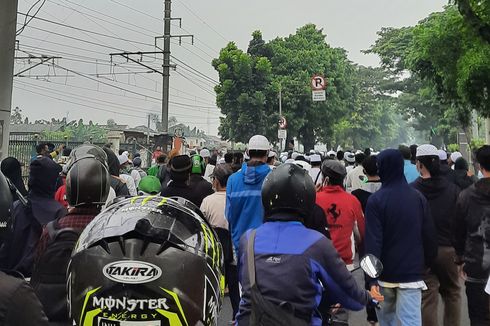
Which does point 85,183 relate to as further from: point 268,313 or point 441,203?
point 441,203

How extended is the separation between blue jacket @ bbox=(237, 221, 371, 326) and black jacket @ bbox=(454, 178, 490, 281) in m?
2.46

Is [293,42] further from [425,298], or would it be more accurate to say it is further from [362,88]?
[425,298]

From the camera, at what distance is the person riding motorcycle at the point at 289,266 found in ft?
8.71

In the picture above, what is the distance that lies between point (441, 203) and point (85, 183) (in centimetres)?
389

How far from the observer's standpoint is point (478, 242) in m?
4.88

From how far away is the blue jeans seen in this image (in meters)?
4.48

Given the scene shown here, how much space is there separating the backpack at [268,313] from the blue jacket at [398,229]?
204 cm

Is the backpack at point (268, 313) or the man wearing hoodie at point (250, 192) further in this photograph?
the man wearing hoodie at point (250, 192)

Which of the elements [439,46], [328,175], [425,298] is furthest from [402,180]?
[439,46]

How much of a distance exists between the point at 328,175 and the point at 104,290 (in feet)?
11.8

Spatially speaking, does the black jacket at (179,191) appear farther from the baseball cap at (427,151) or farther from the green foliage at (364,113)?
the green foliage at (364,113)

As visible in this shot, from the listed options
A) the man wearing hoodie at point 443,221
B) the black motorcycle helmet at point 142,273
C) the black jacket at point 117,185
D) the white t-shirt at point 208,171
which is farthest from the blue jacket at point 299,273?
the white t-shirt at point 208,171

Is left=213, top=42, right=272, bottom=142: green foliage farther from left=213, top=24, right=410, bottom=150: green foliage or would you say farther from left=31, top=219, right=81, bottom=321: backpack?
left=31, top=219, right=81, bottom=321: backpack

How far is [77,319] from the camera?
2094 millimetres
